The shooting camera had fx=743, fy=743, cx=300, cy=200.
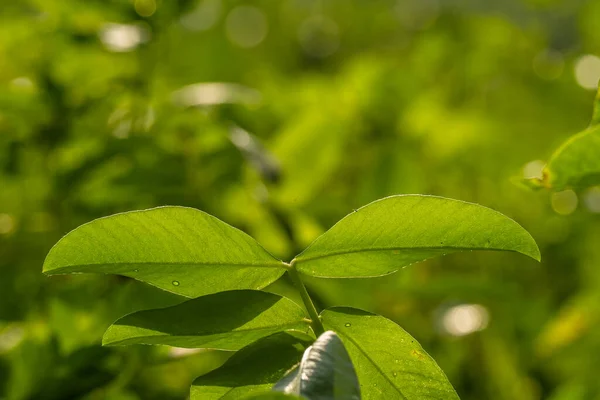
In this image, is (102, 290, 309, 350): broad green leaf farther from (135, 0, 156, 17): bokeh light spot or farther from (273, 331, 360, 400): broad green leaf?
(135, 0, 156, 17): bokeh light spot

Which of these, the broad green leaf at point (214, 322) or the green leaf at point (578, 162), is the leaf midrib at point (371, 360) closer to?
the broad green leaf at point (214, 322)

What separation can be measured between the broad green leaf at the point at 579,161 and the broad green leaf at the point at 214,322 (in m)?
0.19

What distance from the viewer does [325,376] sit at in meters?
0.34

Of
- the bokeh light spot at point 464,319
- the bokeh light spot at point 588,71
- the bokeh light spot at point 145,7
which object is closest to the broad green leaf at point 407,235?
the bokeh light spot at point 464,319

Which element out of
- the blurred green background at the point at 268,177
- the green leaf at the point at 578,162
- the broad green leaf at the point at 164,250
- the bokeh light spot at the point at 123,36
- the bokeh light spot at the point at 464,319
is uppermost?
the bokeh light spot at the point at 123,36

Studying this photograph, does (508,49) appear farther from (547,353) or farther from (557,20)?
(557,20)

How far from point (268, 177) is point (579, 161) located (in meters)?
0.38

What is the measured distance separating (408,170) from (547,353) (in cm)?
37

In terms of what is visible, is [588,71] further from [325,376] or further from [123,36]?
[325,376]

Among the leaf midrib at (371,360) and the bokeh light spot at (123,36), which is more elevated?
the bokeh light spot at (123,36)

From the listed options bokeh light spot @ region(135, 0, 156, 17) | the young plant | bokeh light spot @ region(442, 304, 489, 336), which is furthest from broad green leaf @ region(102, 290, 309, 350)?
bokeh light spot @ region(135, 0, 156, 17)

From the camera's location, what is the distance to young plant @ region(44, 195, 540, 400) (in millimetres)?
419

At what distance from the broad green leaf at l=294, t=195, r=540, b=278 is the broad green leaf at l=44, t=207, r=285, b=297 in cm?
4

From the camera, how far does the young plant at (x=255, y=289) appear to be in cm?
42
